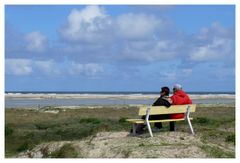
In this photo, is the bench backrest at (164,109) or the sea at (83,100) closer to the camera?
the bench backrest at (164,109)

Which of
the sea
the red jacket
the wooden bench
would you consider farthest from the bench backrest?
the sea

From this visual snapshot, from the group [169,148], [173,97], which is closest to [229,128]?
[173,97]

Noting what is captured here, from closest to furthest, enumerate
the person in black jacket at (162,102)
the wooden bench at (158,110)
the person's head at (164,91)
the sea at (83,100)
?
the wooden bench at (158,110) < the person in black jacket at (162,102) < the person's head at (164,91) < the sea at (83,100)

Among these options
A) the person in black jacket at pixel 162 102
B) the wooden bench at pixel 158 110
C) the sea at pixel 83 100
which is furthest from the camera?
the sea at pixel 83 100

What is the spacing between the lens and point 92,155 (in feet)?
39.9

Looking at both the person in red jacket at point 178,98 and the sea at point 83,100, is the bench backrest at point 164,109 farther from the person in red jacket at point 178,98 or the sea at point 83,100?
the sea at point 83,100

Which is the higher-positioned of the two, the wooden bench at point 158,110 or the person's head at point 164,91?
the person's head at point 164,91

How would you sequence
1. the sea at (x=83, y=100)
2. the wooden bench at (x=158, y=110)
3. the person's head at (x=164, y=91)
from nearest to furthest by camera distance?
the wooden bench at (x=158, y=110) → the person's head at (x=164, y=91) → the sea at (x=83, y=100)

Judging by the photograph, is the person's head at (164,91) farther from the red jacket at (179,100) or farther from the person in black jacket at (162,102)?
the red jacket at (179,100)

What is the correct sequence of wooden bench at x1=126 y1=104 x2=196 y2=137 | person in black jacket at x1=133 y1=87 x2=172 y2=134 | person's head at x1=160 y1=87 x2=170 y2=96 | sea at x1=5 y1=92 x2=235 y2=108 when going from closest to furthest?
wooden bench at x1=126 y1=104 x2=196 y2=137, person in black jacket at x1=133 y1=87 x2=172 y2=134, person's head at x1=160 y1=87 x2=170 y2=96, sea at x1=5 y1=92 x2=235 y2=108

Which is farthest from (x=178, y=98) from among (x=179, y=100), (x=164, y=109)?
(x=164, y=109)

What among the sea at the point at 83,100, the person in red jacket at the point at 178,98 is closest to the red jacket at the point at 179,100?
the person in red jacket at the point at 178,98

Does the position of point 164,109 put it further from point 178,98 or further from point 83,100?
point 83,100

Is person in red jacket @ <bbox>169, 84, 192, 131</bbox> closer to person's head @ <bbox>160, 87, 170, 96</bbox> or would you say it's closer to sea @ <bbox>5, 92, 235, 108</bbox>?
person's head @ <bbox>160, 87, 170, 96</bbox>
